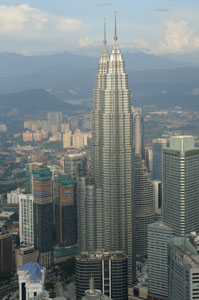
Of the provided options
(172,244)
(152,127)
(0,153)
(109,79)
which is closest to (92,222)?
(109,79)

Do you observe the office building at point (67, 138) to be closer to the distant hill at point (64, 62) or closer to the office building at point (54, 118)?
the office building at point (54, 118)

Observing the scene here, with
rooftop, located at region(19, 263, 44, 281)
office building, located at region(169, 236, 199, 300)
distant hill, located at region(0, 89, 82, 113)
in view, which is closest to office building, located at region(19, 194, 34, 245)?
rooftop, located at region(19, 263, 44, 281)

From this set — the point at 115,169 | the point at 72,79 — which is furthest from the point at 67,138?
the point at 115,169

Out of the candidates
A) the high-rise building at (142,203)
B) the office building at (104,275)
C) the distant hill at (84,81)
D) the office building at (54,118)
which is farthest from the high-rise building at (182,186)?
the office building at (54,118)

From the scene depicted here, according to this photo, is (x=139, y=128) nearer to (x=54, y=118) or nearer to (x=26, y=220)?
(x=54, y=118)

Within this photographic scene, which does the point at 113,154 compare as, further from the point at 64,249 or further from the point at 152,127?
the point at 152,127

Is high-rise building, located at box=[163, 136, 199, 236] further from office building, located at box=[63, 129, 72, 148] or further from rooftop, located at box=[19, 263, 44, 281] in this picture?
office building, located at box=[63, 129, 72, 148]

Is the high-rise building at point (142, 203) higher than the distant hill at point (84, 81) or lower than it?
lower
